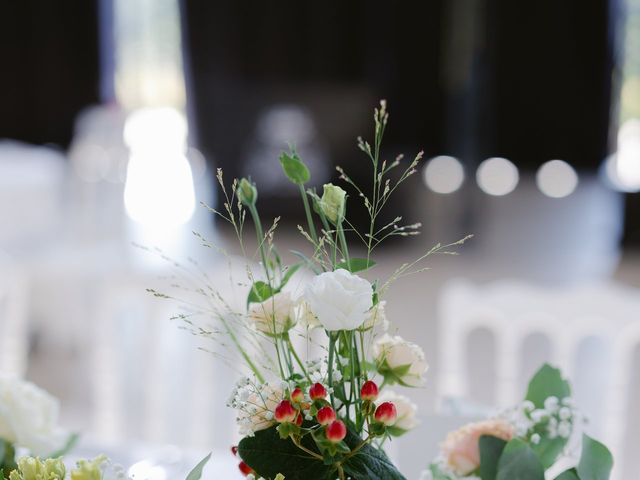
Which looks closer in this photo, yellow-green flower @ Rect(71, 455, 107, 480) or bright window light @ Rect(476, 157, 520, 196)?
yellow-green flower @ Rect(71, 455, 107, 480)

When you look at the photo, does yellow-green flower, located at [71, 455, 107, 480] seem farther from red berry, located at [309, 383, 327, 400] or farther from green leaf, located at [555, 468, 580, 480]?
green leaf, located at [555, 468, 580, 480]

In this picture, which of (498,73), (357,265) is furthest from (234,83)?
(357,265)

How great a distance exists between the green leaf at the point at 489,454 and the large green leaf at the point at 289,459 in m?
0.17

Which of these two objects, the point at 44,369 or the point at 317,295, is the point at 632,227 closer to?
the point at 44,369

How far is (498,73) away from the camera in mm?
6410

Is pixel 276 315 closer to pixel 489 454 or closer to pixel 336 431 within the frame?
pixel 336 431

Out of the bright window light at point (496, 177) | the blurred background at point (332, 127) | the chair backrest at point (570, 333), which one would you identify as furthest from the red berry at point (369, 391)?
the bright window light at point (496, 177)

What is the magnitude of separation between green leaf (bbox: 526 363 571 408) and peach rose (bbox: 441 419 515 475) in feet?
0.19

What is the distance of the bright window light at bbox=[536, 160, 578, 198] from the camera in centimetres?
623

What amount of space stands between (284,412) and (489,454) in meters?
0.29

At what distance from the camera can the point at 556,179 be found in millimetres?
6289

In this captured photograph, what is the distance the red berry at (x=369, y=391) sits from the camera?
71 centimetres

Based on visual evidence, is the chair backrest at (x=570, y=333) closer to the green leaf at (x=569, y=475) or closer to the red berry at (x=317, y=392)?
the green leaf at (x=569, y=475)

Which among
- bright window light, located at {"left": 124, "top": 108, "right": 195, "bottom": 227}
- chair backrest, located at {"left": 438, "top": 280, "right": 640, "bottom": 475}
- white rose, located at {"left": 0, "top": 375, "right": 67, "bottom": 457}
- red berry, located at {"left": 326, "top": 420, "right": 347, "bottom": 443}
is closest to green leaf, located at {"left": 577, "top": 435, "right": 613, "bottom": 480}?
red berry, located at {"left": 326, "top": 420, "right": 347, "bottom": 443}
